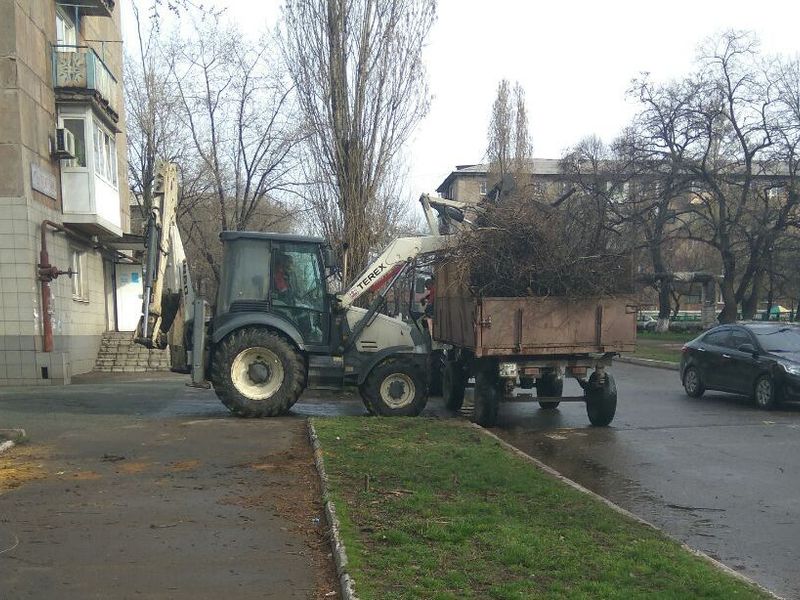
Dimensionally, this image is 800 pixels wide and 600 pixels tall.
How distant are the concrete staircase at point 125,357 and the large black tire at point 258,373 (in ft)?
36.7

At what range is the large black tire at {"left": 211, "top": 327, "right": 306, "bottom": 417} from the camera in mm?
11594

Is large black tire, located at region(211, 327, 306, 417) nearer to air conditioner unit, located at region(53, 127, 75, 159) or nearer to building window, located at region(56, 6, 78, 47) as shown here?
air conditioner unit, located at region(53, 127, 75, 159)

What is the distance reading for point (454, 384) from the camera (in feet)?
45.8

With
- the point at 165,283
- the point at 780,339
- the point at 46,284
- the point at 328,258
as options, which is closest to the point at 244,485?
the point at 328,258

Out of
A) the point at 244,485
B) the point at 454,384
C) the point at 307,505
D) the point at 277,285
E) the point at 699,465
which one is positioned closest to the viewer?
the point at 307,505

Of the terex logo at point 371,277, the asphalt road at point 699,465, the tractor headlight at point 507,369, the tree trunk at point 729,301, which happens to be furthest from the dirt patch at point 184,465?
the tree trunk at point 729,301

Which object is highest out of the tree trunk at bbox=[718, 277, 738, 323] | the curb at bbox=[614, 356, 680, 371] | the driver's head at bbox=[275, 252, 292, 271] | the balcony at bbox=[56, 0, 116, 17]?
the balcony at bbox=[56, 0, 116, 17]

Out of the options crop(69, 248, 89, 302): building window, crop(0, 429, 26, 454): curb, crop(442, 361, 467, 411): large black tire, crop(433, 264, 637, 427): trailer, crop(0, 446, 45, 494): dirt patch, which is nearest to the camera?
Result: crop(0, 446, 45, 494): dirt patch

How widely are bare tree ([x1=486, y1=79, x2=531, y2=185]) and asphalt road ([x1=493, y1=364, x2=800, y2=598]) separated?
105 feet

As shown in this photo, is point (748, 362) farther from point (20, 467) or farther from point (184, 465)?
point (20, 467)

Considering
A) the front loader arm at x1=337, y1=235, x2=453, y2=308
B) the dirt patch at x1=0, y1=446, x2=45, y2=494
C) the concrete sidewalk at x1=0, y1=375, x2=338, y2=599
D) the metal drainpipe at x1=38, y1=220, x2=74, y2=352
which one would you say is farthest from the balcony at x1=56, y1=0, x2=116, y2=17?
the dirt patch at x1=0, y1=446, x2=45, y2=494

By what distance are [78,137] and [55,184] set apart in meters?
1.60

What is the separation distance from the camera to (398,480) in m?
7.32

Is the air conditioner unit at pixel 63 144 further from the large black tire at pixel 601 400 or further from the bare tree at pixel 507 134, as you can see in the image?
the bare tree at pixel 507 134
